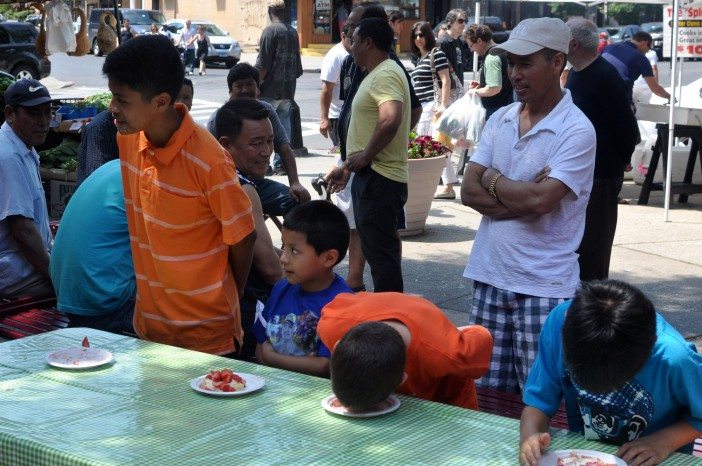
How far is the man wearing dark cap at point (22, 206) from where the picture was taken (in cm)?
553

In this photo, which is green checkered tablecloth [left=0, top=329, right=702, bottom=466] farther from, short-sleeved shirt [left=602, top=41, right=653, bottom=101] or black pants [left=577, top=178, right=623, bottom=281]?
short-sleeved shirt [left=602, top=41, right=653, bottom=101]

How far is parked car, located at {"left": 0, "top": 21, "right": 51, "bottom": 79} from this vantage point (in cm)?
2662

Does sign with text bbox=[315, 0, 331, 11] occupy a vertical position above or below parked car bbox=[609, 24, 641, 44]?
above

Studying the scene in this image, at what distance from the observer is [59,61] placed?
123 feet

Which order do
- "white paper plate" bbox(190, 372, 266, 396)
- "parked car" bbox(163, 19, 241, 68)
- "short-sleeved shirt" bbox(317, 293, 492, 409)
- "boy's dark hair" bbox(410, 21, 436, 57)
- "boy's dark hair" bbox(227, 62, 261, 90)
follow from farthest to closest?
"parked car" bbox(163, 19, 241, 68), "boy's dark hair" bbox(410, 21, 436, 57), "boy's dark hair" bbox(227, 62, 261, 90), "short-sleeved shirt" bbox(317, 293, 492, 409), "white paper plate" bbox(190, 372, 266, 396)

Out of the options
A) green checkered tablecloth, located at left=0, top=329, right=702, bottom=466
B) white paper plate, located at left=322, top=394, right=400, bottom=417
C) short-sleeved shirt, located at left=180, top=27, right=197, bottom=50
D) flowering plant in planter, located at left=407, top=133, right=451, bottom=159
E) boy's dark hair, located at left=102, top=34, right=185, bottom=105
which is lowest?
green checkered tablecloth, located at left=0, top=329, right=702, bottom=466

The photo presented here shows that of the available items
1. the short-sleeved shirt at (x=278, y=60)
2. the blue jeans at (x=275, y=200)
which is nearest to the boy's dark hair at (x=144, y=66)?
the blue jeans at (x=275, y=200)

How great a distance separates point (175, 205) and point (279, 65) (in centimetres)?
907

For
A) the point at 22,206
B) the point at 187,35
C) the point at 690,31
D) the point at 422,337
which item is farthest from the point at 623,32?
the point at 422,337

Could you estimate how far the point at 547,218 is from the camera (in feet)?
13.7

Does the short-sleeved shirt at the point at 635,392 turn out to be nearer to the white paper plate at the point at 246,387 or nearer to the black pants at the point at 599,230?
the white paper plate at the point at 246,387

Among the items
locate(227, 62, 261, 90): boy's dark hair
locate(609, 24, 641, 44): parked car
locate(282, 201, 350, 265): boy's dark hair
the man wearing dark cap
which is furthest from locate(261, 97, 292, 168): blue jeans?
locate(609, 24, 641, 44): parked car

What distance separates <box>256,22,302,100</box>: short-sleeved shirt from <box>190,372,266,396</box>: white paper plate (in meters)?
9.49

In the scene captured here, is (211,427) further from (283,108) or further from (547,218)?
(283,108)
